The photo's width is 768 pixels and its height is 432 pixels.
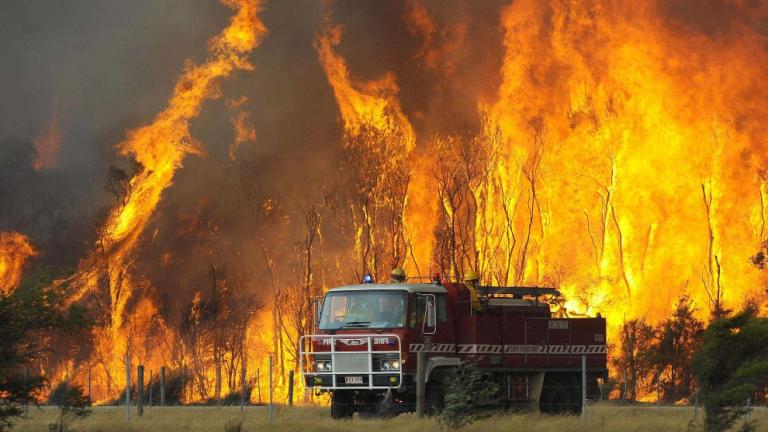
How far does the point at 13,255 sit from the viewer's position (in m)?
67.6

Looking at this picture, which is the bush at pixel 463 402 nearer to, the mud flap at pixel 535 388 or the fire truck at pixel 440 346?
the fire truck at pixel 440 346

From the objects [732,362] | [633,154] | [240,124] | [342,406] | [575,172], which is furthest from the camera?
[240,124]

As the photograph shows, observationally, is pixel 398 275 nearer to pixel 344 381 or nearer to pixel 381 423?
pixel 344 381

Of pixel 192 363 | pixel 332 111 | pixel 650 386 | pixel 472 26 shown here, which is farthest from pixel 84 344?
pixel 650 386

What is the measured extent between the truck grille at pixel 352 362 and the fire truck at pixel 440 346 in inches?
0.8

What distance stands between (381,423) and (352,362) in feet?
8.53

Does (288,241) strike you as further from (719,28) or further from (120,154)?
(719,28)

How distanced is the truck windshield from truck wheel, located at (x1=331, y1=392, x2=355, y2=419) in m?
1.60

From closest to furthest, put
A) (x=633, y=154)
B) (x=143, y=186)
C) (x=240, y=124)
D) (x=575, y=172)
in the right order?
(x=633, y=154) → (x=575, y=172) → (x=143, y=186) → (x=240, y=124)

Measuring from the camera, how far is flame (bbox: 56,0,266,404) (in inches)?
2579

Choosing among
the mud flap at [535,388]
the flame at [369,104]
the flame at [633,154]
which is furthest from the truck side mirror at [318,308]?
the flame at [369,104]

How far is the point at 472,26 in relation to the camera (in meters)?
67.8

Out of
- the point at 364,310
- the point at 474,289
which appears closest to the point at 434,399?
the point at 364,310

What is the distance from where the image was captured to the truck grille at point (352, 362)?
31.8 m
